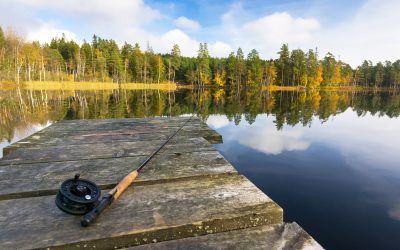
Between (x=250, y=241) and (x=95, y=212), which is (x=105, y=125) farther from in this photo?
(x=250, y=241)

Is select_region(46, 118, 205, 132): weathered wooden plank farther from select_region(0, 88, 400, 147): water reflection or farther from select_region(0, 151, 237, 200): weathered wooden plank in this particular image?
select_region(0, 88, 400, 147): water reflection

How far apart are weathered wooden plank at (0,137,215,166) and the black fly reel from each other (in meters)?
1.35

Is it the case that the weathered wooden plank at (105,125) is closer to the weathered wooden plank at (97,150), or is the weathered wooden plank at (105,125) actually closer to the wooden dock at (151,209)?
the weathered wooden plank at (97,150)

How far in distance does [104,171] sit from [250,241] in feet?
5.25

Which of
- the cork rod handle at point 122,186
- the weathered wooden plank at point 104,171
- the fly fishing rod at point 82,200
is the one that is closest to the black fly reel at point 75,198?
the fly fishing rod at point 82,200

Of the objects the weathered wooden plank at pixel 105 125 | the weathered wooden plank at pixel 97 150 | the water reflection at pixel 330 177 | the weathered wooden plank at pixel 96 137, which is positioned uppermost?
the weathered wooden plank at pixel 105 125

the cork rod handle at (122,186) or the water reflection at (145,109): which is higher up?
the cork rod handle at (122,186)

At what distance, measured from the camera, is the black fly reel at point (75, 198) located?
5.20 ft

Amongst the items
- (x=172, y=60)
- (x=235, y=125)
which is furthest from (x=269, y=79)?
(x=235, y=125)

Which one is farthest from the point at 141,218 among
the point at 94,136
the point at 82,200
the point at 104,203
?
the point at 94,136

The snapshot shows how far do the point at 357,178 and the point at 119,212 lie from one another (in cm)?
813

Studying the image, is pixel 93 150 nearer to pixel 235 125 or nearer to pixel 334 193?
pixel 334 193

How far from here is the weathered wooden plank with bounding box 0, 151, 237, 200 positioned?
2111 mm

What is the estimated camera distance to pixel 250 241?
4.70 feet
